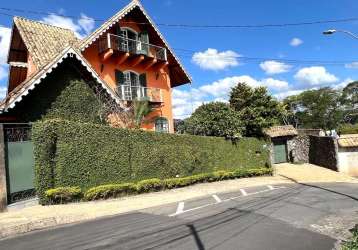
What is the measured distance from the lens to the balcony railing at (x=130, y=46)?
26.2 m

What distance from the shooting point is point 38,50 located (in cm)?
2153

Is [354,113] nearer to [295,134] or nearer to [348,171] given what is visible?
[295,134]

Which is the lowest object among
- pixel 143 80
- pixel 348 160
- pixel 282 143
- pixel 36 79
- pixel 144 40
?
pixel 348 160

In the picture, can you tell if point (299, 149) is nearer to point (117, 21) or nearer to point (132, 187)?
point (117, 21)

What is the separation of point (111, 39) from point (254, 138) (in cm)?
1229

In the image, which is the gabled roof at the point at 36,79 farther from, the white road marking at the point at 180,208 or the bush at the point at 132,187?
the white road marking at the point at 180,208

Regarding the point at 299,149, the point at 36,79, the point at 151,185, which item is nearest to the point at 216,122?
the point at 151,185

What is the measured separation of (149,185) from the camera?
60.0 ft

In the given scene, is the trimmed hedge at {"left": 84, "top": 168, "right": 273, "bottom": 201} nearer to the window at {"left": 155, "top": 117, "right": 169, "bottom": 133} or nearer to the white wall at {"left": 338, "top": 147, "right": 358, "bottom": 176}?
the window at {"left": 155, "top": 117, "right": 169, "bottom": 133}

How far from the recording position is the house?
16.6 m

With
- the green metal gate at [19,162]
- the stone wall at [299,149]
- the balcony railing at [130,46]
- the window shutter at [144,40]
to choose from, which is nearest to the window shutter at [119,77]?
the balcony railing at [130,46]

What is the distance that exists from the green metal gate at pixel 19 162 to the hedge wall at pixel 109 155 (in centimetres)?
43

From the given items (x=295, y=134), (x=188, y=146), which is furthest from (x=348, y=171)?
(x=188, y=146)

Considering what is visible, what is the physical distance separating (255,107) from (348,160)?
826cm
